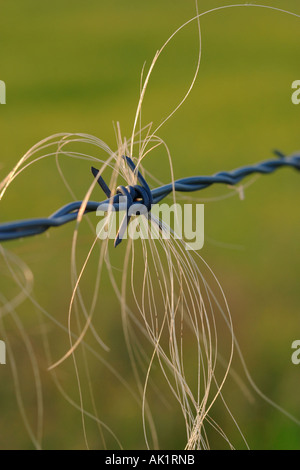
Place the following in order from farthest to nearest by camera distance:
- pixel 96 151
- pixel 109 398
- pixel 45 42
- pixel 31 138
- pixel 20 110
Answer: pixel 45 42 → pixel 20 110 → pixel 31 138 → pixel 96 151 → pixel 109 398

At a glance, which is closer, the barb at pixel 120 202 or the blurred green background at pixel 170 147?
the barb at pixel 120 202

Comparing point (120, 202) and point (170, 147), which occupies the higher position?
point (170, 147)

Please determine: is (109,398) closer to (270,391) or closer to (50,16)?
(270,391)

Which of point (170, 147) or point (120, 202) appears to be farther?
point (170, 147)

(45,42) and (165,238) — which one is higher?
(45,42)

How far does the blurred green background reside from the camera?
9.50 ft

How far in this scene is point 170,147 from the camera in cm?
770

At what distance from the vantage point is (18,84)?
12.2 meters

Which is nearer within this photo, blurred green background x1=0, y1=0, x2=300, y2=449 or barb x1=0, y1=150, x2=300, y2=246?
barb x1=0, y1=150, x2=300, y2=246

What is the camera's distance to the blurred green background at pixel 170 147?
2.89 meters

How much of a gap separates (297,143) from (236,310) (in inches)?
165

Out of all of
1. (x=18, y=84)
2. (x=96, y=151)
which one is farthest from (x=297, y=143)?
(x=18, y=84)

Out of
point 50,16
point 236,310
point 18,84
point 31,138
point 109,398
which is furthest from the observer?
point 50,16

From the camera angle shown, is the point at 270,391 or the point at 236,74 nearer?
the point at 270,391
